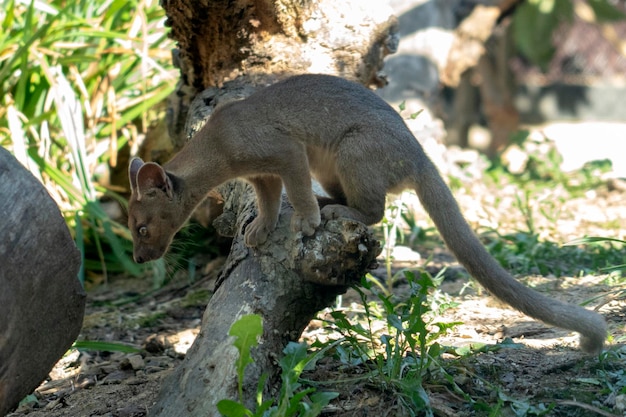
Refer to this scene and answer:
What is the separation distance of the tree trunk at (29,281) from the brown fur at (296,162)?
735 mm

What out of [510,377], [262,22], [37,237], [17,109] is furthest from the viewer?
[17,109]

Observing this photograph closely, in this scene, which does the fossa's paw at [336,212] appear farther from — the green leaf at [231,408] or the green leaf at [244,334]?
the green leaf at [231,408]

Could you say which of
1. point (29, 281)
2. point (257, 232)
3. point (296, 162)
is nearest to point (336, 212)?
point (296, 162)

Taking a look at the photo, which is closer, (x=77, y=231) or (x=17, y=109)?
(x=77, y=231)

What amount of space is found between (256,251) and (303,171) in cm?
47

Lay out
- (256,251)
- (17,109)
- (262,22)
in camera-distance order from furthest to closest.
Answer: (17,109) → (262,22) → (256,251)

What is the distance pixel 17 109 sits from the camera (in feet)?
20.9

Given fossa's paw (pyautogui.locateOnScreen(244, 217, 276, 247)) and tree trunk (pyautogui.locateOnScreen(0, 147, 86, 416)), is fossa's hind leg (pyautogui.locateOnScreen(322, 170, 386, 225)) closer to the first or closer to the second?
fossa's paw (pyautogui.locateOnScreen(244, 217, 276, 247))

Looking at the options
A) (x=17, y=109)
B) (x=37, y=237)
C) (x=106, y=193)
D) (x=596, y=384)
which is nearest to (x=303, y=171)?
(x=37, y=237)

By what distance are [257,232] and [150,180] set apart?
60cm

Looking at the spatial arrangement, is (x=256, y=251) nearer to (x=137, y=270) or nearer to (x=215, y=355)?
(x=215, y=355)

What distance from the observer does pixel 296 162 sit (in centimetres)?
397

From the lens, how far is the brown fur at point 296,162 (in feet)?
13.1

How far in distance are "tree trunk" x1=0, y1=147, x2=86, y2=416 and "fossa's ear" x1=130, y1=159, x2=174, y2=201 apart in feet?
2.24
